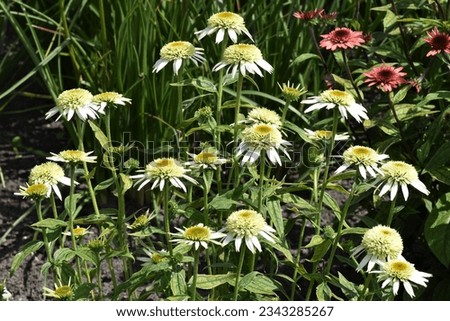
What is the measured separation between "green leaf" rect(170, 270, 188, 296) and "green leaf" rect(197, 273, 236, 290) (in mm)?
48

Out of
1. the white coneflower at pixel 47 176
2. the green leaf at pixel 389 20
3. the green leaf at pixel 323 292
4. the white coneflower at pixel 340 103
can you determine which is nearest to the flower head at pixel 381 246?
the green leaf at pixel 323 292

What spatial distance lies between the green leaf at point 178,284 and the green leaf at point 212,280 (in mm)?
48

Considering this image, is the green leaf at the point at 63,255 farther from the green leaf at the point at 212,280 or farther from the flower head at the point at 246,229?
the flower head at the point at 246,229

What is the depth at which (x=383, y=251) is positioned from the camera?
1.97 m

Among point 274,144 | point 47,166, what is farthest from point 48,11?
point 274,144

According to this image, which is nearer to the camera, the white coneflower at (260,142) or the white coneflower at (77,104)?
the white coneflower at (260,142)

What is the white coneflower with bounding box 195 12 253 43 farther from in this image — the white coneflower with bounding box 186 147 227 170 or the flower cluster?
the flower cluster

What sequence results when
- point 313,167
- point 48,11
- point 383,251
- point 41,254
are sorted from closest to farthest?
point 383,251
point 313,167
point 41,254
point 48,11

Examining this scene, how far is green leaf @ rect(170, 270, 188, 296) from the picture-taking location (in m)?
2.08

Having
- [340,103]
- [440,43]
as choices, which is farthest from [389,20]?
[340,103]

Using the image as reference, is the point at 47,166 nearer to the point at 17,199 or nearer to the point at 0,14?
the point at 17,199

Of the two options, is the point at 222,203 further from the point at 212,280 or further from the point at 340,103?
the point at 340,103

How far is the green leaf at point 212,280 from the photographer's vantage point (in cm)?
212

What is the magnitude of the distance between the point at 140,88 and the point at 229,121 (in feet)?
1.28
